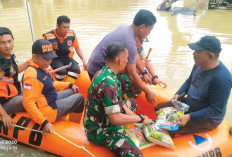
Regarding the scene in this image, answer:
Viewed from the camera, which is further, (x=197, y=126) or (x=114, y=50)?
(x=197, y=126)

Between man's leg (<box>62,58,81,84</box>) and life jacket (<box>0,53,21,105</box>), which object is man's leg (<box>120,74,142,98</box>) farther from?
life jacket (<box>0,53,21,105</box>)

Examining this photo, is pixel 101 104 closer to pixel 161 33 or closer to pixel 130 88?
pixel 130 88

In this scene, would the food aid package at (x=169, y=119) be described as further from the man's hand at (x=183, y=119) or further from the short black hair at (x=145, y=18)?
the short black hair at (x=145, y=18)

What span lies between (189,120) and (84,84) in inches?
69.6

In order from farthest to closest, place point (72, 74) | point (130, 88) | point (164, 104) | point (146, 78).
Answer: point (72, 74) → point (146, 78) → point (130, 88) → point (164, 104)

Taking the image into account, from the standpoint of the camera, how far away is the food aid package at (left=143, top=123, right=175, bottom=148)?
2.00m

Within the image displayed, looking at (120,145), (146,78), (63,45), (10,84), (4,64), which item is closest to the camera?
(120,145)

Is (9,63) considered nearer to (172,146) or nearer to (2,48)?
(2,48)

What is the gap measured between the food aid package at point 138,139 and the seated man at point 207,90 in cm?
38

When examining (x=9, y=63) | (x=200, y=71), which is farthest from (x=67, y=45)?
(x=200, y=71)

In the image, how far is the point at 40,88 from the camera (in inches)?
82.0

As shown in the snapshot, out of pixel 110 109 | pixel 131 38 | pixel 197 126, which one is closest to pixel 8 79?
pixel 110 109

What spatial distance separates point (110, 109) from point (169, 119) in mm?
854

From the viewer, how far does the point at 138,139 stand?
2.08 metres
